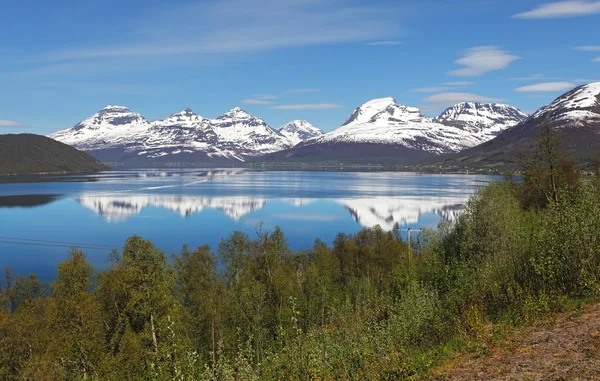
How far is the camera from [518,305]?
1672 cm

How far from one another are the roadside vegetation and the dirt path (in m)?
0.67

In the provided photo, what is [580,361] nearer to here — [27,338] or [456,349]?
[456,349]

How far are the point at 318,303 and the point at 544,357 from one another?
149 ft

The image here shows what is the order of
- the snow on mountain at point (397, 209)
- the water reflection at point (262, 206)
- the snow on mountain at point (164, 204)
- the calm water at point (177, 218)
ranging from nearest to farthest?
the calm water at point (177, 218) < the snow on mountain at point (397, 209) < the water reflection at point (262, 206) < the snow on mountain at point (164, 204)

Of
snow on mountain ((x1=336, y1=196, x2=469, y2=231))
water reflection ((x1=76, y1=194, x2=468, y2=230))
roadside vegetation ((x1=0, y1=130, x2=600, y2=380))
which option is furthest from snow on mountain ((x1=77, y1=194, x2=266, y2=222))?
roadside vegetation ((x1=0, y1=130, x2=600, y2=380))

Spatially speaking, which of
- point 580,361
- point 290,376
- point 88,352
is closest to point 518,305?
point 580,361

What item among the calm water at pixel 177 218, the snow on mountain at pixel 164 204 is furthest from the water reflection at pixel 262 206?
the calm water at pixel 177 218

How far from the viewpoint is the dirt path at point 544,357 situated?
12352mm

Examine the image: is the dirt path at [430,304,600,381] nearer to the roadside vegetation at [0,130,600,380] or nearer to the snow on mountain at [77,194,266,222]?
the roadside vegetation at [0,130,600,380]

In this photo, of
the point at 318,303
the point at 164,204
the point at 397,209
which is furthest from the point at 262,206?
the point at 318,303

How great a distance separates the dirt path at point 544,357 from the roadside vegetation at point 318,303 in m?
0.67

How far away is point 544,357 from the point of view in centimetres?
1331

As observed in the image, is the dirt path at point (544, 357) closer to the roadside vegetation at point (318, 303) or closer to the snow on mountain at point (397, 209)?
the roadside vegetation at point (318, 303)

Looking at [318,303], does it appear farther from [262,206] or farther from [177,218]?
[262,206]
